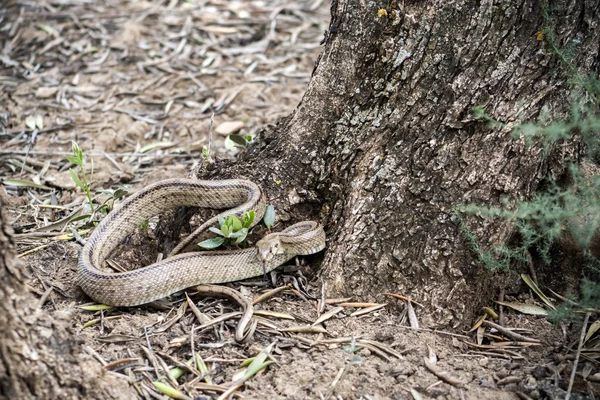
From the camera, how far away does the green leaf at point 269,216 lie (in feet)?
15.8

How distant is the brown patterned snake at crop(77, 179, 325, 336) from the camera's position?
439cm

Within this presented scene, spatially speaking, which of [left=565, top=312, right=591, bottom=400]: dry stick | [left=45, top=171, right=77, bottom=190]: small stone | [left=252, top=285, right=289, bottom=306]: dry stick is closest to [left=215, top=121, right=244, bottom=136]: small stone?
[left=45, top=171, right=77, bottom=190]: small stone

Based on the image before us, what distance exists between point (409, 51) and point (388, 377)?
2.16 m

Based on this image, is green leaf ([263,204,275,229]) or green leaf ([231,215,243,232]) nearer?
green leaf ([231,215,243,232])

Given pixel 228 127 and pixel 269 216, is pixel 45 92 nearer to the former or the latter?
pixel 228 127

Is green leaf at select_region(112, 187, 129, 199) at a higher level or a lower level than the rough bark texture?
lower

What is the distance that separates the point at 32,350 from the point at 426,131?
2.76 meters

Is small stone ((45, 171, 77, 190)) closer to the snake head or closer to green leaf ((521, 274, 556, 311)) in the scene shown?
the snake head

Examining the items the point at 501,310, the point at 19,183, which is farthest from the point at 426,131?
the point at 19,183

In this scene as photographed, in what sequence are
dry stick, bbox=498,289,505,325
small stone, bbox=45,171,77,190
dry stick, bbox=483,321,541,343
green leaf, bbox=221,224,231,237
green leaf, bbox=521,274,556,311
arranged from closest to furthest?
dry stick, bbox=483,321,541,343, dry stick, bbox=498,289,505,325, green leaf, bbox=521,274,556,311, green leaf, bbox=221,224,231,237, small stone, bbox=45,171,77,190

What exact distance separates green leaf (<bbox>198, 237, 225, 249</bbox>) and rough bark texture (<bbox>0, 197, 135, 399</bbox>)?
148 cm

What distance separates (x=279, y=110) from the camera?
7758 millimetres

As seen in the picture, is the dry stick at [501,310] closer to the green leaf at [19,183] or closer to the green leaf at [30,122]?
the green leaf at [19,183]

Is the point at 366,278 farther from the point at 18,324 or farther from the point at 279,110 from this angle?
the point at 279,110
